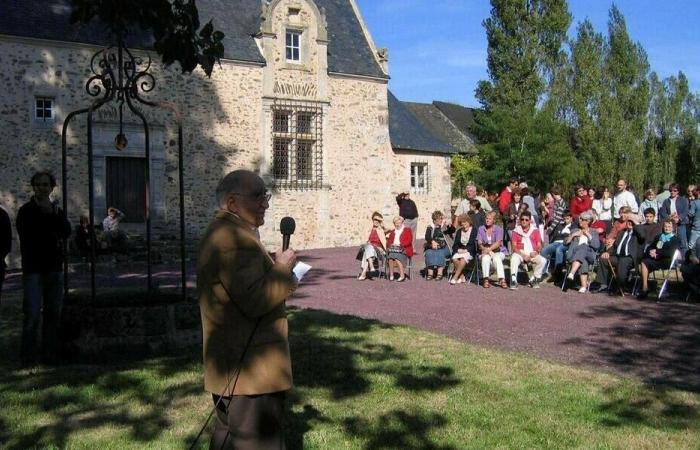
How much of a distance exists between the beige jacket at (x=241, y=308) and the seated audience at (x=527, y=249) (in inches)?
389

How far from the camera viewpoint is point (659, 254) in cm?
1118

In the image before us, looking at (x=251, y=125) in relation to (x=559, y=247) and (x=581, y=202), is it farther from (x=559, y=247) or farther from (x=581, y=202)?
(x=559, y=247)

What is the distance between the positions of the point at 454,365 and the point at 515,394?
1.03m

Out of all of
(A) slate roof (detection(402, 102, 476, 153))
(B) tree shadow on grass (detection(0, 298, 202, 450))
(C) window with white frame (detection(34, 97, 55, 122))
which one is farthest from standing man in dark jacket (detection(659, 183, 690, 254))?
(A) slate roof (detection(402, 102, 476, 153))

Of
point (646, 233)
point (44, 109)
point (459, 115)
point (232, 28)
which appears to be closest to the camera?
point (646, 233)

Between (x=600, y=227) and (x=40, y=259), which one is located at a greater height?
(x=600, y=227)

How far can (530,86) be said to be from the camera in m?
33.2

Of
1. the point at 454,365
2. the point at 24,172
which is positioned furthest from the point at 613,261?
the point at 24,172

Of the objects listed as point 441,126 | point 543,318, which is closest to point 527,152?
point 441,126

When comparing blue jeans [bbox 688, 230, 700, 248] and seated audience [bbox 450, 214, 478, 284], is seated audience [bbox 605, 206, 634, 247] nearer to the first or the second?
blue jeans [bbox 688, 230, 700, 248]

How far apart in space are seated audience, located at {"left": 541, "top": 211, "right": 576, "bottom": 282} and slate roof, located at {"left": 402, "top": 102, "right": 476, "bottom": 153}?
20.5 metres

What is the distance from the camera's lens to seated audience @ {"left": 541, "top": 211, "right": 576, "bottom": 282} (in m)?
12.9

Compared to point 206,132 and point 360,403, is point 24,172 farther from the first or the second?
point 360,403

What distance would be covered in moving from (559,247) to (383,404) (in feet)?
27.4
